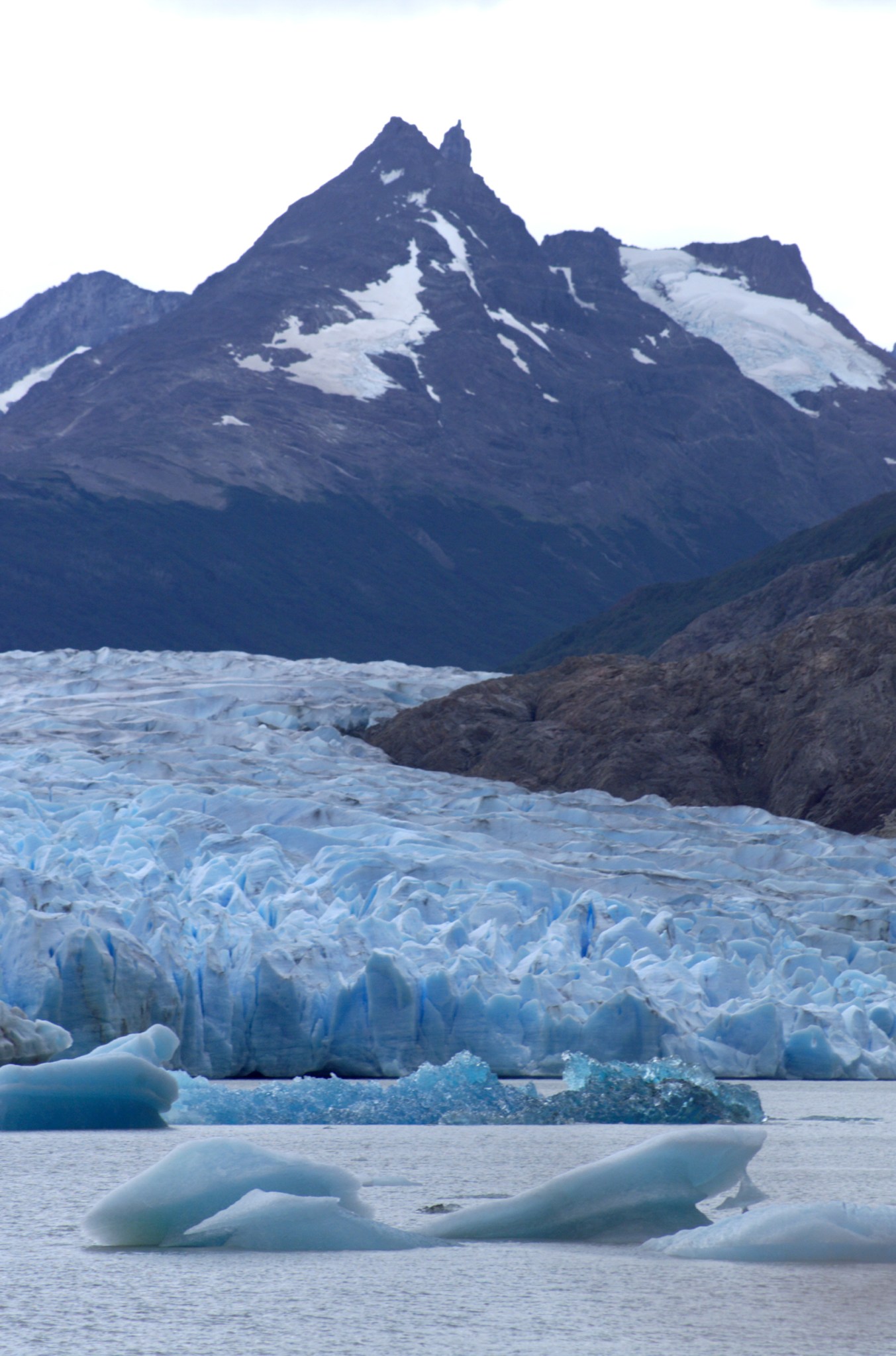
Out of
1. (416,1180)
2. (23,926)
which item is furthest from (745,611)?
(416,1180)

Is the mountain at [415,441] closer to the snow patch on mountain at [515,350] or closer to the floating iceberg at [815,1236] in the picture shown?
the snow patch on mountain at [515,350]

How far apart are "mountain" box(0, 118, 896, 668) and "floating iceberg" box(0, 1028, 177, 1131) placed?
67.2 m

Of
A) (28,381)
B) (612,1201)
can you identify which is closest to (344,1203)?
(612,1201)

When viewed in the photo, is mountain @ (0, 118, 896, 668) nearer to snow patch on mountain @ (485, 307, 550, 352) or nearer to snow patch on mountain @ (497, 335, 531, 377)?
snow patch on mountain @ (497, 335, 531, 377)

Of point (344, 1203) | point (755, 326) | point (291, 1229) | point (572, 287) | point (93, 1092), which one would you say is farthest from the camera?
point (755, 326)

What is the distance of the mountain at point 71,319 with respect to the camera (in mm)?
158500

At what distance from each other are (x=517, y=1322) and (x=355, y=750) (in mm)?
20679

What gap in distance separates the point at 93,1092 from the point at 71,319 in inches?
6427

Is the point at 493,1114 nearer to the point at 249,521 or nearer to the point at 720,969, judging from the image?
the point at 720,969

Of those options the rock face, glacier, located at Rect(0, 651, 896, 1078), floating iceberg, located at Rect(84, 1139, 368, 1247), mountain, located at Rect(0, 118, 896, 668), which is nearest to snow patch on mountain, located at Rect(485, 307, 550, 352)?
mountain, located at Rect(0, 118, 896, 668)

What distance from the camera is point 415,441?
104 meters

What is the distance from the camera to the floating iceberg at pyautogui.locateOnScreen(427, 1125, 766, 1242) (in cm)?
392

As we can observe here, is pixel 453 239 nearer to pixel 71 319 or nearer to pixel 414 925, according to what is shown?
pixel 71 319

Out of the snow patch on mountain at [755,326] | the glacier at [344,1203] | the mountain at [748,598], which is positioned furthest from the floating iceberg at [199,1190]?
the snow patch on mountain at [755,326]
